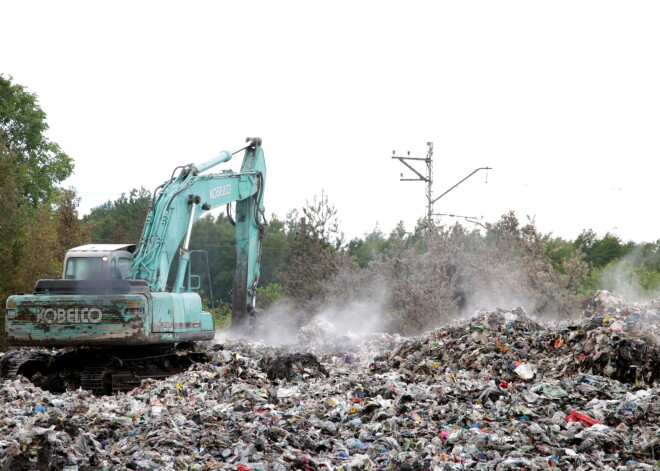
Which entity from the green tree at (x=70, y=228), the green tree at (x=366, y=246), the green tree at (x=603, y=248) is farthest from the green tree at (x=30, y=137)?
the green tree at (x=603, y=248)

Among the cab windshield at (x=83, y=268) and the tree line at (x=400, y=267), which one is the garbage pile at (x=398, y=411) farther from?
the tree line at (x=400, y=267)

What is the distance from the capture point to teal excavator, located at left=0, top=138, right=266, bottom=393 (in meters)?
10.6

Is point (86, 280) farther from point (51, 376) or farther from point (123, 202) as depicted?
point (123, 202)

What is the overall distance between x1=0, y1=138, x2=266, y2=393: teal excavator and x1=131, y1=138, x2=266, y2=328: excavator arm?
0.06 ft

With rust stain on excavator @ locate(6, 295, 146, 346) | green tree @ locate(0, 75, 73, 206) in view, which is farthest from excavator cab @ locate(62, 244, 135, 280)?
green tree @ locate(0, 75, 73, 206)

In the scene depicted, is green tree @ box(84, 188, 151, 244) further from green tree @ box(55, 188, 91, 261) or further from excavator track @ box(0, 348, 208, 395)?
excavator track @ box(0, 348, 208, 395)

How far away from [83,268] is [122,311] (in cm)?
148

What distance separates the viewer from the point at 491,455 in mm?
6355

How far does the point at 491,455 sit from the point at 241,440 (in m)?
2.14

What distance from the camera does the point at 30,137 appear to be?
31.5m

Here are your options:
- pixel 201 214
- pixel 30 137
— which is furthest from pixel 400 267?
pixel 30 137

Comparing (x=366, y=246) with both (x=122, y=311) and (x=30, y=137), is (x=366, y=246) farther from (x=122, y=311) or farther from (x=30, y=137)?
(x=122, y=311)

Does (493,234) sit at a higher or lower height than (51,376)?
higher

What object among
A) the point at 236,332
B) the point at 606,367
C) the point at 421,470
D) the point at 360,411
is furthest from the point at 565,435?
the point at 236,332
